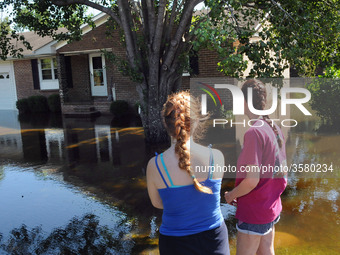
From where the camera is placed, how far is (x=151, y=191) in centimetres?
229

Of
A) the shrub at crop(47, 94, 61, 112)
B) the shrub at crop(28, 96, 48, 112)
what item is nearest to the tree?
the shrub at crop(47, 94, 61, 112)

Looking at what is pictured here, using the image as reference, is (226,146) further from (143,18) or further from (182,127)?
(182,127)

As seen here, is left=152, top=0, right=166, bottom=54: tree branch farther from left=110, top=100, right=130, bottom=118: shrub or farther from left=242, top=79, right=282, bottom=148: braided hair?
left=110, top=100, right=130, bottom=118: shrub

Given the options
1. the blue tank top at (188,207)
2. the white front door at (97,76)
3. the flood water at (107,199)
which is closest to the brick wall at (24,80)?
the white front door at (97,76)

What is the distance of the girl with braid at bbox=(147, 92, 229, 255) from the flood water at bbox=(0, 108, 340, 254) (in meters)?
2.00

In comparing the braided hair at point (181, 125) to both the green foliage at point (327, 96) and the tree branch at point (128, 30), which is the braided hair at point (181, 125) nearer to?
the tree branch at point (128, 30)

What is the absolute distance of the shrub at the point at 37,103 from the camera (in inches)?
778

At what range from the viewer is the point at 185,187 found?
7.16ft

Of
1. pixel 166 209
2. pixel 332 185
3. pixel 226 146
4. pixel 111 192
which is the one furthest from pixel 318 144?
pixel 166 209

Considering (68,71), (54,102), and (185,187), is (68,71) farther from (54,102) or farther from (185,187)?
(185,187)

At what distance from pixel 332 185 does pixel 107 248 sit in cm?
406

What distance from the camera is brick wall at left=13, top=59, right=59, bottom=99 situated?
68.1 feet

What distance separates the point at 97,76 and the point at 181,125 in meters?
17.0

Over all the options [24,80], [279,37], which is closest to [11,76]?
[24,80]
